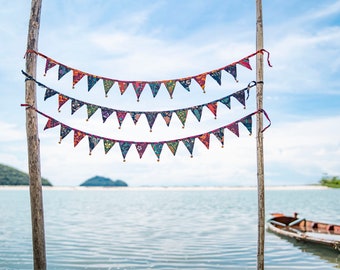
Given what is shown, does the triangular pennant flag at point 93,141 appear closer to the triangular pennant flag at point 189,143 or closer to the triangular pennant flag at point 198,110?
the triangular pennant flag at point 189,143

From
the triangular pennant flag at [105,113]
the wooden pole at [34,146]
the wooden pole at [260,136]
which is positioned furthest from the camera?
the triangular pennant flag at [105,113]

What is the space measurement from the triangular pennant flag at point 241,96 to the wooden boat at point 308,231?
9.84m

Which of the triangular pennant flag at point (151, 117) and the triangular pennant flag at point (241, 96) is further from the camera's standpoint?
the triangular pennant flag at point (151, 117)

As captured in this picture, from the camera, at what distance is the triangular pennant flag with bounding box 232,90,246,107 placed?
27.2ft

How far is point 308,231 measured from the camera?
21578 millimetres

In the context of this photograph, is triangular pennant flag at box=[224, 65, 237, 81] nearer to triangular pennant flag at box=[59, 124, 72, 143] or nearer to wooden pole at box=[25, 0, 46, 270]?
triangular pennant flag at box=[59, 124, 72, 143]

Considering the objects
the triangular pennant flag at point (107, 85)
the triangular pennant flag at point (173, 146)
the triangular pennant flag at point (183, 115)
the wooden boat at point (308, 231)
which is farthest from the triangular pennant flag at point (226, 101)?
the wooden boat at point (308, 231)

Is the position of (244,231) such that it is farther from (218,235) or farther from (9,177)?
(9,177)

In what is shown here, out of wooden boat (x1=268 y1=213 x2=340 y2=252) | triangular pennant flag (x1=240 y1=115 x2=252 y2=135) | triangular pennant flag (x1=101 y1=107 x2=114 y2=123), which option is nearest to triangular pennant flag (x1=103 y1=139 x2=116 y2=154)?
triangular pennant flag (x1=101 y1=107 x2=114 y2=123)

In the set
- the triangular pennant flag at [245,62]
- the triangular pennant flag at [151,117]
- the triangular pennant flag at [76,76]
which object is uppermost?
the triangular pennant flag at [245,62]

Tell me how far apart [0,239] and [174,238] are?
929cm

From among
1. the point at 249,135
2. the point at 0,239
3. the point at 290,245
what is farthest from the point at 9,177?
the point at 249,135

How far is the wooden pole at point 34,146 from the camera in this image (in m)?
7.68

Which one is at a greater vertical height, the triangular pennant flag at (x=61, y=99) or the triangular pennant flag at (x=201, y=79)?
the triangular pennant flag at (x=201, y=79)
